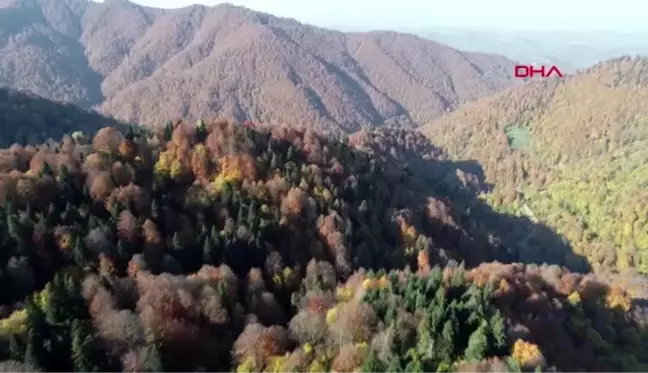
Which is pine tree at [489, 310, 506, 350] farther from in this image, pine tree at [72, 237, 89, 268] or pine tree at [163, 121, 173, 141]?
pine tree at [163, 121, 173, 141]

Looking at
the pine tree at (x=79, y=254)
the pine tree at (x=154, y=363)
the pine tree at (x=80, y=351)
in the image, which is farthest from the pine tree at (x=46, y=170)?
the pine tree at (x=154, y=363)

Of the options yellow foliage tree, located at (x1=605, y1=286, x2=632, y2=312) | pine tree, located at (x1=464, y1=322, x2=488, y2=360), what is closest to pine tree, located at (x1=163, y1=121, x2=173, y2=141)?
pine tree, located at (x1=464, y1=322, x2=488, y2=360)

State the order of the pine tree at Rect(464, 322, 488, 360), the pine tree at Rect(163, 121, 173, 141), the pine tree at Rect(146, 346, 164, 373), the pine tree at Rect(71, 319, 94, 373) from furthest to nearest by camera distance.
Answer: the pine tree at Rect(163, 121, 173, 141)
the pine tree at Rect(464, 322, 488, 360)
the pine tree at Rect(146, 346, 164, 373)
the pine tree at Rect(71, 319, 94, 373)

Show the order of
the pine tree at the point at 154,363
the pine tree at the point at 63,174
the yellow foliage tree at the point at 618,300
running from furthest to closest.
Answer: the yellow foliage tree at the point at 618,300
the pine tree at the point at 63,174
the pine tree at the point at 154,363

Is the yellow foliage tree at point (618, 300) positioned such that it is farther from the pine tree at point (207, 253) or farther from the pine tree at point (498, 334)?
the pine tree at point (207, 253)

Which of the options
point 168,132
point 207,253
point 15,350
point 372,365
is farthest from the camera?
point 168,132

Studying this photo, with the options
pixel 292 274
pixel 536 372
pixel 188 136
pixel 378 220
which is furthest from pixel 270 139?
pixel 536 372

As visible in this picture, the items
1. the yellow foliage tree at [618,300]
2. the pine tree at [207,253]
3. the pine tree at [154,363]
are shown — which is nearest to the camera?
the pine tree at [154,363]

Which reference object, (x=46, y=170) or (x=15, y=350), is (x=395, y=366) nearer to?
(x=15, y=350)

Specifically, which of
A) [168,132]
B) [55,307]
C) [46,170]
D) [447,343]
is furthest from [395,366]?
[168,132]
